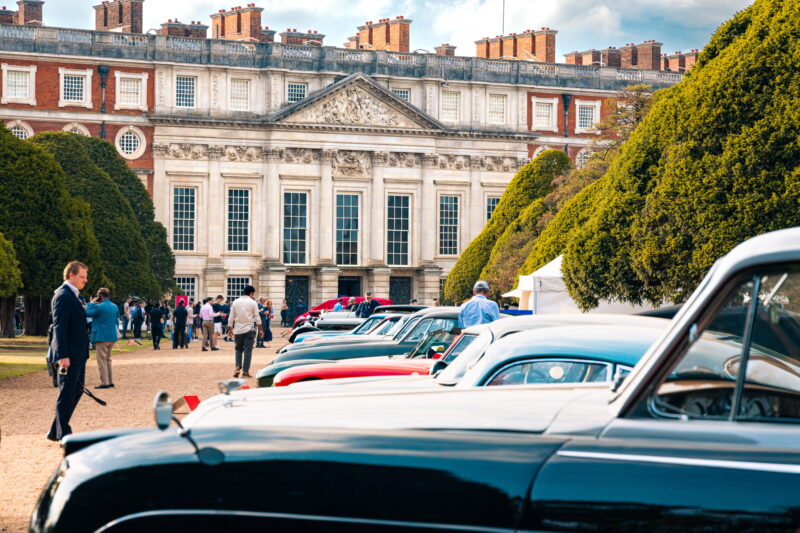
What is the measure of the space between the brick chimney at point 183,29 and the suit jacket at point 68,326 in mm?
56095

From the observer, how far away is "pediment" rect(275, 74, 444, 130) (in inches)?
2480

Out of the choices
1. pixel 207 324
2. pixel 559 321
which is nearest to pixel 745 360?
pixel 559 321

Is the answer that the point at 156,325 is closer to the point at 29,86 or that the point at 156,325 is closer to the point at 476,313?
the point at 476,313

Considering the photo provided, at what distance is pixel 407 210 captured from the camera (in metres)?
66.6

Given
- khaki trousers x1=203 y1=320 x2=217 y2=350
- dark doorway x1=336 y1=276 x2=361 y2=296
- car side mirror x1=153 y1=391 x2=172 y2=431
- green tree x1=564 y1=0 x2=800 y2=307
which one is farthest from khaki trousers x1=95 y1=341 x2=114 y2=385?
dark doorway x1=336 y1=276 x2=361 y2=296

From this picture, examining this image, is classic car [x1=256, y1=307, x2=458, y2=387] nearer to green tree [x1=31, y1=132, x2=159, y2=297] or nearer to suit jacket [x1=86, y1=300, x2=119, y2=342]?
suit jacket [x1=86, y1=300, x2=119, y2=342]

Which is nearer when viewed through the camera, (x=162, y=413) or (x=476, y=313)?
(x=162, y=413)

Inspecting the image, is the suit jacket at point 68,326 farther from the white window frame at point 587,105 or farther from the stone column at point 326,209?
the white window frame at point 587,105

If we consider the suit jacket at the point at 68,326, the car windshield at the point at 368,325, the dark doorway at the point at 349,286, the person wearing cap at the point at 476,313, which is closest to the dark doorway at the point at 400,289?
the dark doorway at the point at 349,286

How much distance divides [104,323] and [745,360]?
58.3ft

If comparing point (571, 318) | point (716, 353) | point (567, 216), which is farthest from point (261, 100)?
point (716, 353)

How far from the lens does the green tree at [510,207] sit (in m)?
44.9

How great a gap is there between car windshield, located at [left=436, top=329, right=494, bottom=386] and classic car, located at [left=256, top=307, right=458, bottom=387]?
5376 millimetres

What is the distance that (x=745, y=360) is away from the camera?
277cm
